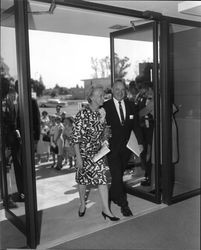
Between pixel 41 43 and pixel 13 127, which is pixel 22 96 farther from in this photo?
pixel 41 43

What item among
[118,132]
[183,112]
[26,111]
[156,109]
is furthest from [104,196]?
[183,112]

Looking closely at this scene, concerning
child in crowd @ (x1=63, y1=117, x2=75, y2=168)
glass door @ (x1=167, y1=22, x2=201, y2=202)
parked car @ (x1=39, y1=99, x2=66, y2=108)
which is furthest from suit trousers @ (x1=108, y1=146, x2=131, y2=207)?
parked car @ (x1=39, y1=99, x2=66, y2=108)

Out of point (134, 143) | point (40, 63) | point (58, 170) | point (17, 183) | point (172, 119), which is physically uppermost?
point (40, 63)

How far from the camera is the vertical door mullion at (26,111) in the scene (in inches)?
99.0

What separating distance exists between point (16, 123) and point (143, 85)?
6.10 feet

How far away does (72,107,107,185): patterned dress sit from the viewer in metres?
3.22

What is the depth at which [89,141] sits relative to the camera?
10.8 ft

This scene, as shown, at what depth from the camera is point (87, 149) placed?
10.8 feet

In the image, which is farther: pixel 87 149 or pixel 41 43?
pixel 41 43

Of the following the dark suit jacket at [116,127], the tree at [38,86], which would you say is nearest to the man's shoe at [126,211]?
the dark suit jacket at [116,127]

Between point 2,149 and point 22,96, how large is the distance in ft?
3.34

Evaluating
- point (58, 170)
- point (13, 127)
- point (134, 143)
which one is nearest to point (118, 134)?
point (134, 143)

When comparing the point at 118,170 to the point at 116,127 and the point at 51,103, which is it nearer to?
the point at 116,127

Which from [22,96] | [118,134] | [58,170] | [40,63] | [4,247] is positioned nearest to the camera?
[22,96]
